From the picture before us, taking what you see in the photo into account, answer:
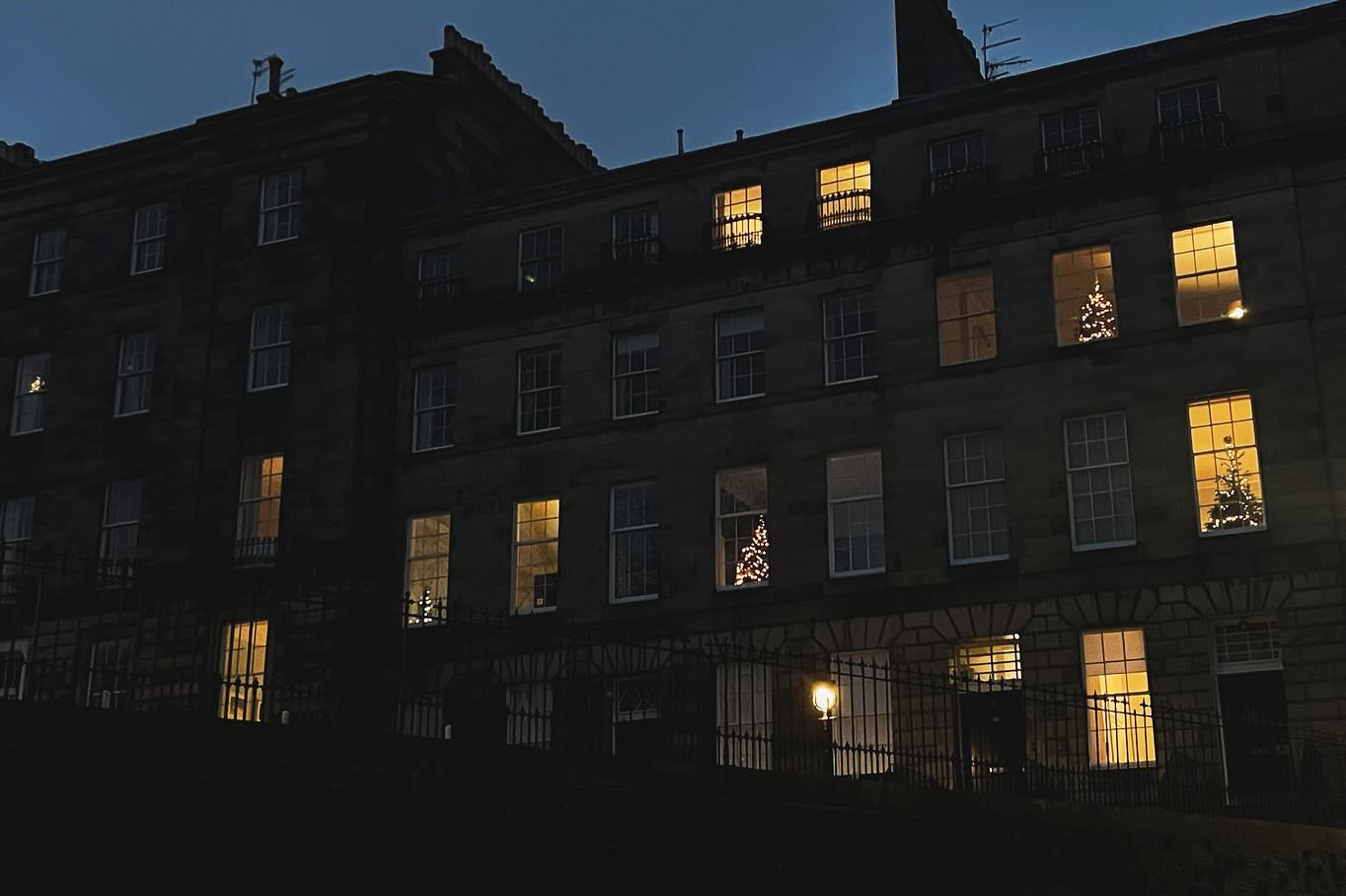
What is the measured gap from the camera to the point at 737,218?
38812 millimetres

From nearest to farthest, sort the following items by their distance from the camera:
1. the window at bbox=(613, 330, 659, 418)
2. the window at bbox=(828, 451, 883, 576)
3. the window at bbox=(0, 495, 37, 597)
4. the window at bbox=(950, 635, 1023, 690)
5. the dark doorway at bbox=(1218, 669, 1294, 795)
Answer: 1. the dark doorway at bbox=(1218, 669, 1294, 795)
2. the window at bbox=(950, 635, 1023, 690)
3. the window at bbox=(828, 451, 883, 576)
4. the window at bbox=(613, 330, 659, 418)
5. the window at bbox=(0, 495, 37, 597)

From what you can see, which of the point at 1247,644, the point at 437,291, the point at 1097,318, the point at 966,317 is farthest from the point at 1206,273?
the point at 437,291

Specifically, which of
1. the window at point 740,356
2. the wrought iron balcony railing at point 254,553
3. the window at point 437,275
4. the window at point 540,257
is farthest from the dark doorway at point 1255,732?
the wrought iron balcony railing at point 254,553

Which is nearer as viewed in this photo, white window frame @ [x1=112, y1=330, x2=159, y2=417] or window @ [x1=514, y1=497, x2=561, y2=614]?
window @ [x1=514, y1=497, x2=561, y2=614]

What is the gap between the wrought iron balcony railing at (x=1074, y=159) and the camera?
115 ft

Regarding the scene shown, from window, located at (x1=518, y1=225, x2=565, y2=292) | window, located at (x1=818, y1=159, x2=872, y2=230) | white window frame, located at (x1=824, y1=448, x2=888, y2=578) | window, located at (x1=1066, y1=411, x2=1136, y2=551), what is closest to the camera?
window, located at (x1=1066, y1=411, x2=1136, y2=551)

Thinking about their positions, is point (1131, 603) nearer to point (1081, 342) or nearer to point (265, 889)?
point (1081, 342)

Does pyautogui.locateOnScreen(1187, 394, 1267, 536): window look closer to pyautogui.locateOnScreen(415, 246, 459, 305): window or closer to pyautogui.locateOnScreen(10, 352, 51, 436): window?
pyautogui.locateOnScreen(415, 246, 459, 305): window

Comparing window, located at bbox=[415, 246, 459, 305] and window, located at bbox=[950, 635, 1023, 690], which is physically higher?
Result: window, located at bbox=[415, 246, 459, 305]

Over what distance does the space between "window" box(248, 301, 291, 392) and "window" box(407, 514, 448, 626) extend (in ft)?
17.8

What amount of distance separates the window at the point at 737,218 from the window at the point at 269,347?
11.4m

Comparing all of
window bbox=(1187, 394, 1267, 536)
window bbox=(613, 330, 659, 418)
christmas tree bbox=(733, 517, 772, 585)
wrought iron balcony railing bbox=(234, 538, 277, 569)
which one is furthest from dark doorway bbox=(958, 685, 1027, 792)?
wrought iron balcony railing bbox=(234, 538, 277, 569)

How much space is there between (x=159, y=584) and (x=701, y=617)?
14087 millimetres

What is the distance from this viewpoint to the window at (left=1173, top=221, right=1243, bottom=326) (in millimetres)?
33094
